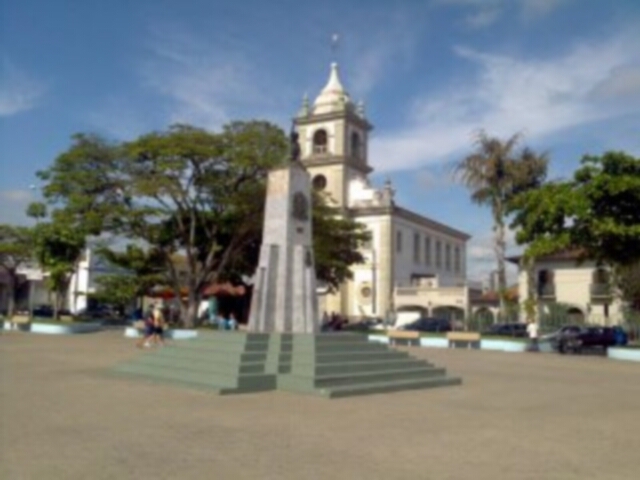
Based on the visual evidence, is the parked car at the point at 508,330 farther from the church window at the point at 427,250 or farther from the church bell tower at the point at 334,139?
the church window at the point at 427,250

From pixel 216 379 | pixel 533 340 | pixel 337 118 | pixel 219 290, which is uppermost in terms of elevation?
pixel 337 118

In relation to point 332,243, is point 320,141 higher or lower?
higher

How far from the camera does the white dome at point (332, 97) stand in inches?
2028

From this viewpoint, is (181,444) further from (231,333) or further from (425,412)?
(231,333)

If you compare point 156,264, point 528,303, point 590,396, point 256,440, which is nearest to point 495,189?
point 528,303

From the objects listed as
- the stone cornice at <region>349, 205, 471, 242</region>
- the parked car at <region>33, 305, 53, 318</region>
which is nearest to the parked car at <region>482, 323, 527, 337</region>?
the stone cornice at <region>349, 205, 471, 242</region>

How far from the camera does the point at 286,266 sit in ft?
52.3

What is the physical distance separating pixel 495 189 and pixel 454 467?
93.9ft

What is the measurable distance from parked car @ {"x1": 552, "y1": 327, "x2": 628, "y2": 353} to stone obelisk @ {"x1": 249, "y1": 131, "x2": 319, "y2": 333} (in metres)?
15.6

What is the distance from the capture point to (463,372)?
17.1 metres

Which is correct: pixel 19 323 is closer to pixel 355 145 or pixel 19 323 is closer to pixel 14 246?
pixel 14 246

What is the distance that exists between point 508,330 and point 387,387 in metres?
22.8

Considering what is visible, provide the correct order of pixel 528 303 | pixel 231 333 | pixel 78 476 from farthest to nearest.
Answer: pixel 528 303, pixel 231 333, pixel 78 476

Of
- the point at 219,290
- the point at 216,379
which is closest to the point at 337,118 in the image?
the point at 219,290
